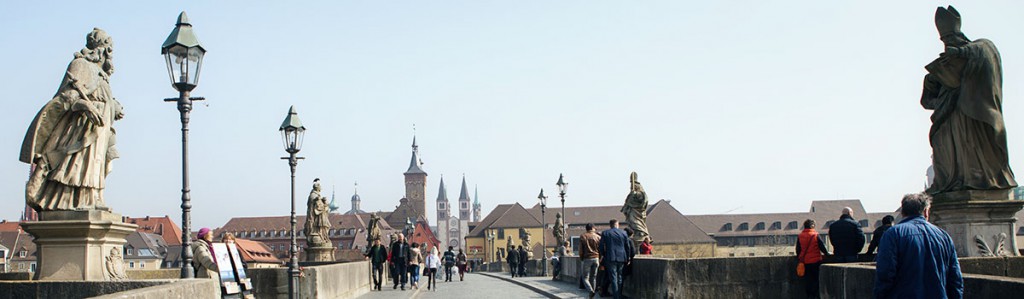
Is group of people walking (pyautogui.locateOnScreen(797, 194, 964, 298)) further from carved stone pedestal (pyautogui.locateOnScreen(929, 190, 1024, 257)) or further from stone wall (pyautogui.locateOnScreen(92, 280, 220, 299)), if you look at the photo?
stone wall (pyautogui.locateOnScreen(92, 280, 220, 299))

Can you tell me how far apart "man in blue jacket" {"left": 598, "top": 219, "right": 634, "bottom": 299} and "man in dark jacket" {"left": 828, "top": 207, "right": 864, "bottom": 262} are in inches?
131

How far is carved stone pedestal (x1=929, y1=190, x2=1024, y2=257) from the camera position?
31.8 feet

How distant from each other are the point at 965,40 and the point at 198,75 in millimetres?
8315

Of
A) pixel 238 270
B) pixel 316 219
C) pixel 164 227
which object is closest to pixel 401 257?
pixel 316 219

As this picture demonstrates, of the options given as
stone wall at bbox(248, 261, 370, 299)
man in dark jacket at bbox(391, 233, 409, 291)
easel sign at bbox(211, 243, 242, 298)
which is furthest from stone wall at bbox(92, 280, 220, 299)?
man in dark jacket at bbox(391, 233, 409, 291)

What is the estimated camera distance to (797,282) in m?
13.4

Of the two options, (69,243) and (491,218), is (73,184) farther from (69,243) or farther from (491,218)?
(491,218)

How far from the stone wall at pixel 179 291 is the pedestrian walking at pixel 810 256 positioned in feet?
25.1

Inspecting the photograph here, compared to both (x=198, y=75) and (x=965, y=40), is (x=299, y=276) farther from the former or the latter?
(x=965, y=40)

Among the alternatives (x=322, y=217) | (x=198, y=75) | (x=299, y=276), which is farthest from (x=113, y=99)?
(x=322, y=217)

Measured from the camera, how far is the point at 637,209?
21766mm

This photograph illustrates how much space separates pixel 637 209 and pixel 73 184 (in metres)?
14.1

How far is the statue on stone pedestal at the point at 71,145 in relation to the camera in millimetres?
9297

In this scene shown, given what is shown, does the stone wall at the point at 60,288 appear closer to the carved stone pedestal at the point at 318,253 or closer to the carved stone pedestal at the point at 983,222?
the carved stone pedestal at the point at 983,222
